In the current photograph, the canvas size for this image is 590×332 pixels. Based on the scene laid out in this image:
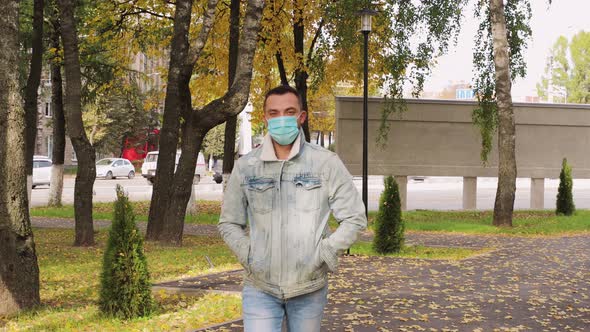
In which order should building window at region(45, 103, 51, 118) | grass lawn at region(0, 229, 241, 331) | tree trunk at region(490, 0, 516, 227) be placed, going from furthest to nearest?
building window at region(45, 103, 51, 118)
tree trunk at region(490, 0, 516, 227)
grass lawn at region(0, 229, 241, 331)

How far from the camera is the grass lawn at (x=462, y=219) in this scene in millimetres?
20422

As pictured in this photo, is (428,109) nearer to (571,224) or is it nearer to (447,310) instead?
(571,224)

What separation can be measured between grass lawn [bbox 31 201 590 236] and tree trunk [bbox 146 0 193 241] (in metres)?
6.37

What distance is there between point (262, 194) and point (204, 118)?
1116 centimetres

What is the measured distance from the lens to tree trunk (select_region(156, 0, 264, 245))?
48.1 feet

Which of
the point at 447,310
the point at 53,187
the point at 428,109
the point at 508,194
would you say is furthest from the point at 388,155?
the point at 447,310

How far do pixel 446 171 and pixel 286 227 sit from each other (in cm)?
2283

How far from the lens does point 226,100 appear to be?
1474 cm

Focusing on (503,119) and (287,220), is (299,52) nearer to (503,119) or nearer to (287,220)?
(503,119)

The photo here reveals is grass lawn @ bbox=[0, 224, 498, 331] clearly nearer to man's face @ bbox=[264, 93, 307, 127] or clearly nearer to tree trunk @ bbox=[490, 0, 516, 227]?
man's face @ bbox=[264, 93, 307, 127]

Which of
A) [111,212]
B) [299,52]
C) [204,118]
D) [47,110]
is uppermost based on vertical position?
[47,110]

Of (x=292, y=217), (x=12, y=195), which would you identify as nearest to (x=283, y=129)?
(x=292, y=217)

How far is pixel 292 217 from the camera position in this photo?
4.09 m

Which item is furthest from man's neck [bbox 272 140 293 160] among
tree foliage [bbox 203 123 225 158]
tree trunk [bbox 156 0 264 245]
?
tree foliage [bbox 203 123 225 158]
